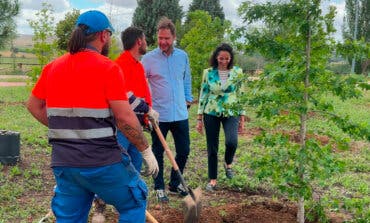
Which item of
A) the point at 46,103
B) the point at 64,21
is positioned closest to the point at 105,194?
the point at 46,103

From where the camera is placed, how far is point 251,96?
376cm

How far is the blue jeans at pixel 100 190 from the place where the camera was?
9.29 ft

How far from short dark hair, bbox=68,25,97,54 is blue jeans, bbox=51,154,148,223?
0.72 meters

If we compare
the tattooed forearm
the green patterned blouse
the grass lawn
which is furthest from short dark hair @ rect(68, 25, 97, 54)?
the green patterned blouse

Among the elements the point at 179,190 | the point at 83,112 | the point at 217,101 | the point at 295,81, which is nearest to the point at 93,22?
the point at 83,112

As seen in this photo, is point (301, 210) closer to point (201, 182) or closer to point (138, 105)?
point (138, 105)

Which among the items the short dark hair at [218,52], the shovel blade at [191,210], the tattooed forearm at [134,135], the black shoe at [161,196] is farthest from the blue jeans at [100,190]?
the short dark hair at [218,52]

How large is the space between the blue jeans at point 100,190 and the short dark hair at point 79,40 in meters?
0.72

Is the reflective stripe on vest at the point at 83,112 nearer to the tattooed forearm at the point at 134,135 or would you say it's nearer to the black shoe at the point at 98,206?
the tattooed forearm at the point at 134,135

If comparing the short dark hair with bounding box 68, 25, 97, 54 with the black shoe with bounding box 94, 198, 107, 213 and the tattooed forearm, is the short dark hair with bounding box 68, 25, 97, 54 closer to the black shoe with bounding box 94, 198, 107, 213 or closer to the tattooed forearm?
the tattooed forearm

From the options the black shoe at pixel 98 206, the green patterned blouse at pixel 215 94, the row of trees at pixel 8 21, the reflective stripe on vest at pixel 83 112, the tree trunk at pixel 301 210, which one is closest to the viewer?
the reflective stripe on vest at pixel 83 112

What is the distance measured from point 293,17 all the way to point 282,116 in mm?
817

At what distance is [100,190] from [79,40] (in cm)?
93

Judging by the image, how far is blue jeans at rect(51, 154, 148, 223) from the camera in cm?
283
